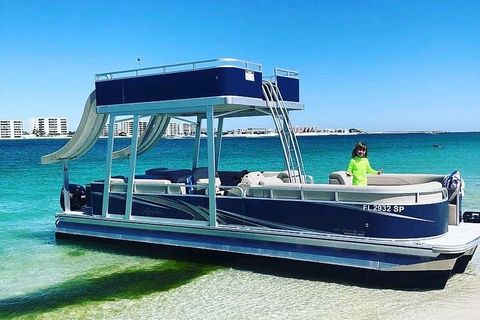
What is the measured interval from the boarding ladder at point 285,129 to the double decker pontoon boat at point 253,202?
23 mm

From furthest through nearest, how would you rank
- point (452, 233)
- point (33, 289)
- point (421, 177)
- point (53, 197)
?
point (53, 197), point (421, 177), point (33, 289), point (452, 233)

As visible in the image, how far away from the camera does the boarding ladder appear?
36.8 feet

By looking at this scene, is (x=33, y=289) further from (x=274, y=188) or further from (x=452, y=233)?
A: (x=452, y=233)

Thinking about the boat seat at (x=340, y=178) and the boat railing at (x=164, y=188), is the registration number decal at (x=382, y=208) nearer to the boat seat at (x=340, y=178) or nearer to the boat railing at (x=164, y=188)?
the boat seat at (x=340, y=178)

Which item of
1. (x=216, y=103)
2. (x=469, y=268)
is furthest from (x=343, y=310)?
(x=216, y=103)

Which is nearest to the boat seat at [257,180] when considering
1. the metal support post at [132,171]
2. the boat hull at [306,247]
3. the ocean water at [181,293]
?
the boat hull at [306,247]

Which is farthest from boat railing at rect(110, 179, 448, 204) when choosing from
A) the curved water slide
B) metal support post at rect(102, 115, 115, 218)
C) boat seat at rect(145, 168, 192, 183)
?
the curved water slide

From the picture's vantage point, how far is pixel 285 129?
1146 centimetres

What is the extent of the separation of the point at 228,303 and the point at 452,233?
3.98m

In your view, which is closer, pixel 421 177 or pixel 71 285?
pixel 71 285

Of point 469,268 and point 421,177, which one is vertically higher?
point 421,177

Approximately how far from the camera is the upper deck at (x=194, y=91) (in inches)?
409

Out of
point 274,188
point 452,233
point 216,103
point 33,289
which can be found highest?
point 216,103

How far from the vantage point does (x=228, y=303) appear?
8555 millimetres
